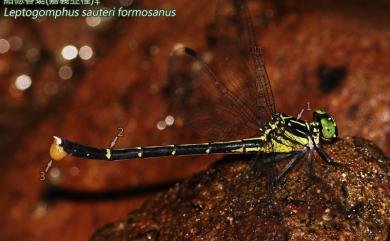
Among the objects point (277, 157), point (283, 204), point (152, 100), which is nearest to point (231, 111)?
point (277, 157)

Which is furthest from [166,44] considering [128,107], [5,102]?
[5,102]

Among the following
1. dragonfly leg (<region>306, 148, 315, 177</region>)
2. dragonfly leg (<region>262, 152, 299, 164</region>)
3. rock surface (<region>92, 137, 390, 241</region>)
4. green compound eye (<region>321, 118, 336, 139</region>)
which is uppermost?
green compound eye (<region>321, 118, 336, 139</region>)

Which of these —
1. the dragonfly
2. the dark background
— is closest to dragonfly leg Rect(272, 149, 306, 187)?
the dragonfly

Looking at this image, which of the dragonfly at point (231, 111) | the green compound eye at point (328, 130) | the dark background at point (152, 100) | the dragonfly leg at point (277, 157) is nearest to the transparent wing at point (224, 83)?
the dragonfly at point (231, 111)

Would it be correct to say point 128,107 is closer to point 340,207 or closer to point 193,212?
point 193,212

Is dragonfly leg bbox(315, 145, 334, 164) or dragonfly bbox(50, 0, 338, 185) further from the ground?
dragonfly bbox(50, 0, 338, 185)

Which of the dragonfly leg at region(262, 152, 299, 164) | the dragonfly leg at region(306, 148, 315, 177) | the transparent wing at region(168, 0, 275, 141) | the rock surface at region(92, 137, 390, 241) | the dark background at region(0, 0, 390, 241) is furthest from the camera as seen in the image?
the dark background at region(0, 0, 390, 241)

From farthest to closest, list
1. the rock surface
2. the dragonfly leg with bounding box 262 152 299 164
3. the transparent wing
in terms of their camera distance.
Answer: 1. the transparent wing
2. the dragonfly leg with bounding box 262 152 299 164
3. the rock surface

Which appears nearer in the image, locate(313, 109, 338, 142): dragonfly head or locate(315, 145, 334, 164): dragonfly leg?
locate(315, 145, 334, 164): dragonfly leg

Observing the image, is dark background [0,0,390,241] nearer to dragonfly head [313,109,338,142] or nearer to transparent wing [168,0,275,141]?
transparent wing [168,0,275,141]
